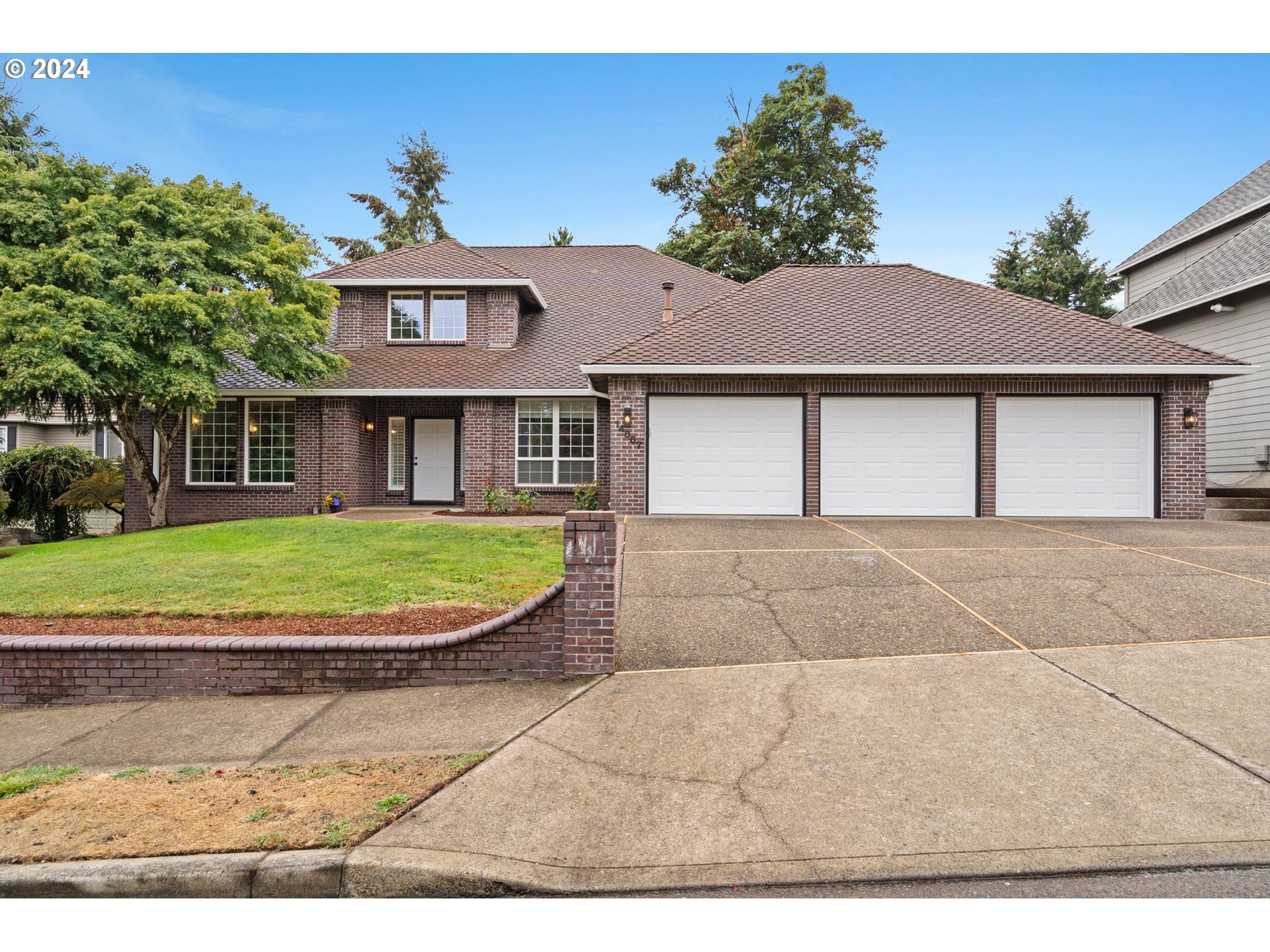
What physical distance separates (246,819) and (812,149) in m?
30.6

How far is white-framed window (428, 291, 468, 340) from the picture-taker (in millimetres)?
17156

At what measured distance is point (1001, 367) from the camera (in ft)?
39.3

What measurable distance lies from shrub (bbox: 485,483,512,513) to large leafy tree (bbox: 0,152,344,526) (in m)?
4.57

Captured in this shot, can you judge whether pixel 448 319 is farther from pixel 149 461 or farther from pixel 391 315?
pixel 149 461

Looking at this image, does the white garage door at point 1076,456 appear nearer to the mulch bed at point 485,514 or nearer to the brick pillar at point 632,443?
the brick pillar at point 632,443

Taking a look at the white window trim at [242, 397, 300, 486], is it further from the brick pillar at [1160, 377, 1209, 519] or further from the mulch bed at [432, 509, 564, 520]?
the brick pillar at [1160, 377, 1209, 519]

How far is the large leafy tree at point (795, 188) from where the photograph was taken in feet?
90.4

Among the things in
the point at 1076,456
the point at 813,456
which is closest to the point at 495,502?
the point at 813,456

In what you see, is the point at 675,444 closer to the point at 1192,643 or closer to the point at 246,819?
the point at 1192,643

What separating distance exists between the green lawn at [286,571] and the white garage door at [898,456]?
542 centimetres

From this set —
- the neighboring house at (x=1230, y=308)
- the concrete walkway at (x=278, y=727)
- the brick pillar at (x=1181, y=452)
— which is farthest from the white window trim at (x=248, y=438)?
the neighboring house at (x=1230, y=308)

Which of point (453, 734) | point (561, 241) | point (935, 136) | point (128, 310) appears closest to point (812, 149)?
point (935, 136)

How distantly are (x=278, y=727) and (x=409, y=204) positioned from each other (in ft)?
125

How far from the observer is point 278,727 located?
4406mm
